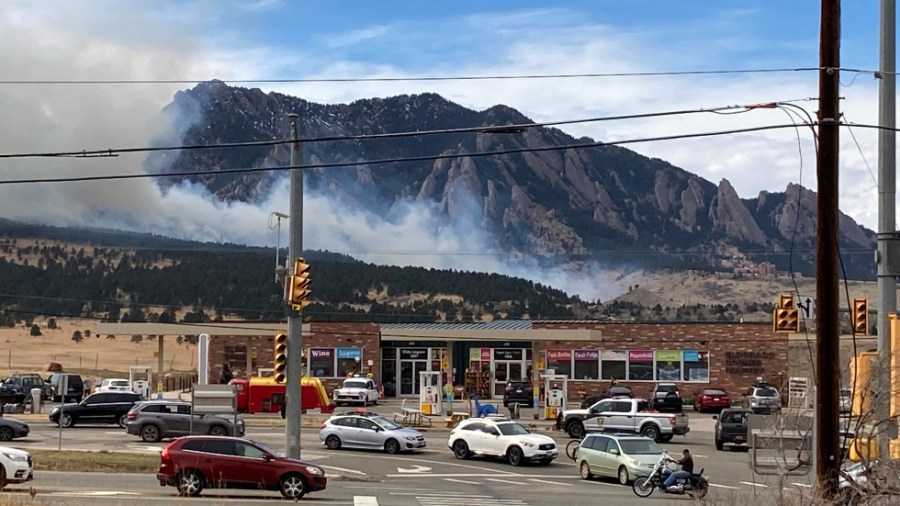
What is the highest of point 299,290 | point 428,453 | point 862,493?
point 299,290

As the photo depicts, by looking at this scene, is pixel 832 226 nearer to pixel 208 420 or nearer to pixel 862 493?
pixel 862 493

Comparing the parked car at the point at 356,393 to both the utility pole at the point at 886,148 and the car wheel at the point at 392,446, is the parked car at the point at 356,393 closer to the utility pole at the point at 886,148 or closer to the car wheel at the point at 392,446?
the car wheel at the point at 392,446

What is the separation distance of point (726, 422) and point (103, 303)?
11949cm

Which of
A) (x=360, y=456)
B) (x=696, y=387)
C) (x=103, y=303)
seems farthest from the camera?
(x=103, y=303)

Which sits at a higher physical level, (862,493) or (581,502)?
(862,493)

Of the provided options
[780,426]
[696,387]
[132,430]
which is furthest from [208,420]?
[696,387]

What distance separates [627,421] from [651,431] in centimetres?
98

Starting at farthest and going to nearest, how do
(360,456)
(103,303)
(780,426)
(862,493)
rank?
(103,303)
(360,456)
(780,426)
(862,493)

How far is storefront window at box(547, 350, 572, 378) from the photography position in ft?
231

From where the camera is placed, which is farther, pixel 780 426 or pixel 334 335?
pixel 334 335

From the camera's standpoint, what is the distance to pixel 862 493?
14453mm

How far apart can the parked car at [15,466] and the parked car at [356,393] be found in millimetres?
36240

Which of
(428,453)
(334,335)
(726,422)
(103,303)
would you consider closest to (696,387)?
(334,335)

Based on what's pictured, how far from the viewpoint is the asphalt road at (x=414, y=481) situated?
25.0m
